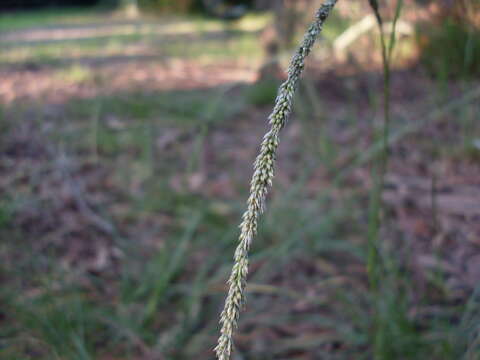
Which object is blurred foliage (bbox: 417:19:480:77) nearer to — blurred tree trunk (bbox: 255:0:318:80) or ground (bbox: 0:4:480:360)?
ground (bbox: 0:4:480:360)

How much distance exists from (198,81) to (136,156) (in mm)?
1159

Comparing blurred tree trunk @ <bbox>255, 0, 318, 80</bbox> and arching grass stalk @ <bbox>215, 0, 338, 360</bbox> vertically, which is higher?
arching grass stalk @ <bbox>215, 0, 338, 360</bbox>

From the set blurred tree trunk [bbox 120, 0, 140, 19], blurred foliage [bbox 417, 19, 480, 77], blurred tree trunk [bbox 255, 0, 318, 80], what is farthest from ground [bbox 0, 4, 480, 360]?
blurred tree trunk [bbox 120, 0, 140, 19]

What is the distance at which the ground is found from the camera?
1.07 meters

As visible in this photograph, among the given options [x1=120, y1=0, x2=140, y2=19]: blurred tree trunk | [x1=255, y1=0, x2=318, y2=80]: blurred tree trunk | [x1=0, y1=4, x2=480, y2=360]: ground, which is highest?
[x1=255, y1=0, x2=318, y2=80]: blurred tree trunk

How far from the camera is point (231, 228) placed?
59.5 inches

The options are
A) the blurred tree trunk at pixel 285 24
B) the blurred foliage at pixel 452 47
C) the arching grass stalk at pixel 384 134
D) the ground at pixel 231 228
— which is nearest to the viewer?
the arching grass stalk at pixel 384 134

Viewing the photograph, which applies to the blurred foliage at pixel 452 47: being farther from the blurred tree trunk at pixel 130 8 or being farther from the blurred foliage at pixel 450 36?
the blurred tree trunk at pixel 130 8

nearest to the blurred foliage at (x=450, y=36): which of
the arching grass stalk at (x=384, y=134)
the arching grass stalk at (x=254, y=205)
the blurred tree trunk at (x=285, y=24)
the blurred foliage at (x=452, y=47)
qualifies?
the blurred foliage at (x=452, y=47)

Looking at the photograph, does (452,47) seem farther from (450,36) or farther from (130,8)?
(130,8)

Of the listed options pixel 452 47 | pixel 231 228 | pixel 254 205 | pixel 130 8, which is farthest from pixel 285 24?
pixel 130 8

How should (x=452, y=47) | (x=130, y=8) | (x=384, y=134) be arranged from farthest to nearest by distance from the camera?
(x=130, y=8)
(x=452, y=47)
(x=384, y=134)

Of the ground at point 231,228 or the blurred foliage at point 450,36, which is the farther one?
the blurred foliage at point 450,36

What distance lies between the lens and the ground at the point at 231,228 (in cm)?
107
